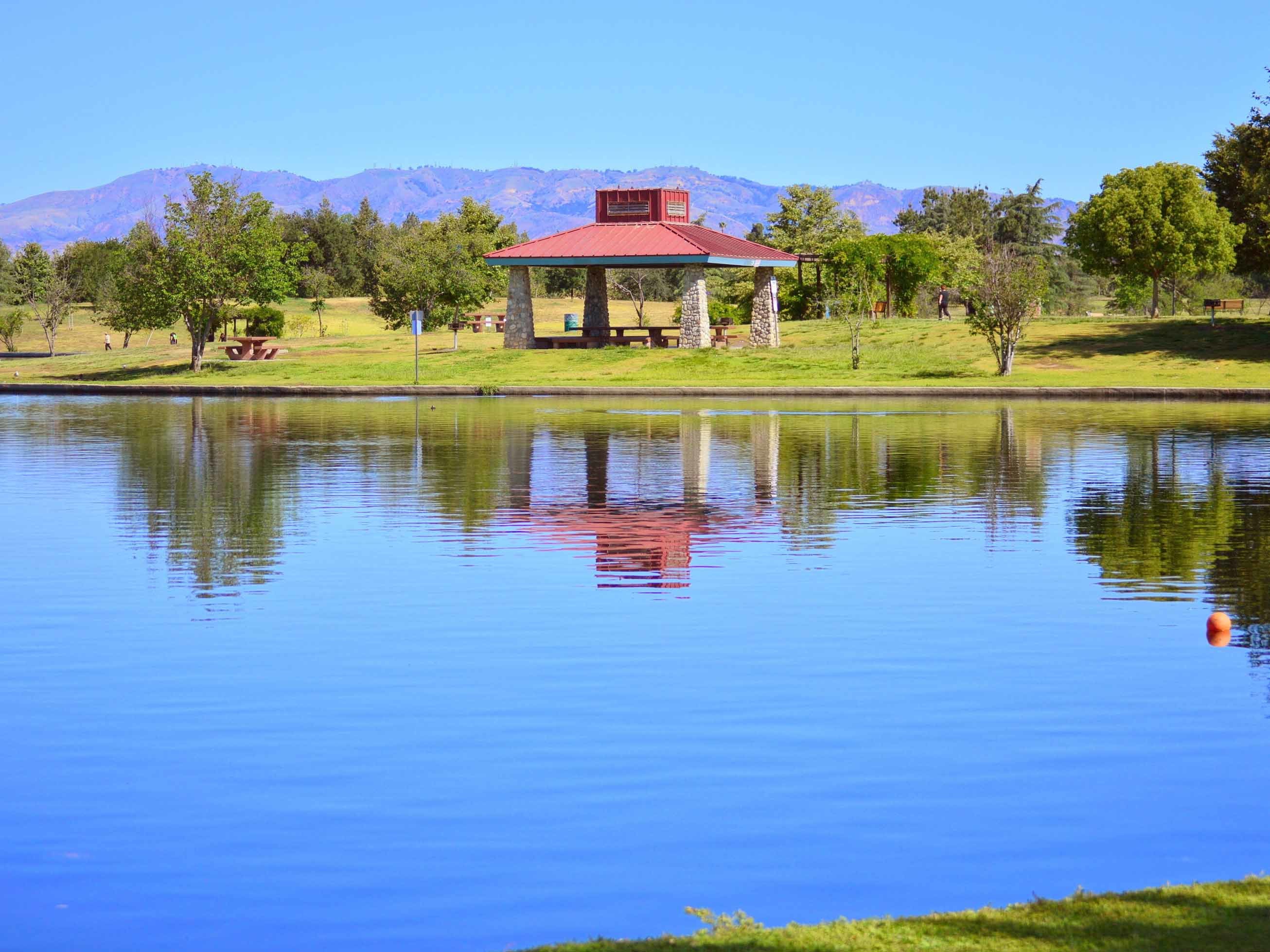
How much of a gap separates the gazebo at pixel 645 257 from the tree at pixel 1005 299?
10.6 metres

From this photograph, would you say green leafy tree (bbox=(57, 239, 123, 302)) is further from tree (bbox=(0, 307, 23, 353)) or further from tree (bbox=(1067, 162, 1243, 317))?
tree (bbox=(1067, 162, 1243, 317))

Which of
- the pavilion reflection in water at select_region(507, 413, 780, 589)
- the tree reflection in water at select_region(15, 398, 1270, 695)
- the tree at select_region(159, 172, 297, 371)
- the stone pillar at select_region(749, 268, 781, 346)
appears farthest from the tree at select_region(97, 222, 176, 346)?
the pavilion reflection in water at select_region(507, 413, 780, 589)

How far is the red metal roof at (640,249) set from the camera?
59719 millimetres

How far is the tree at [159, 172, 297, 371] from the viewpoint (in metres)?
59.8

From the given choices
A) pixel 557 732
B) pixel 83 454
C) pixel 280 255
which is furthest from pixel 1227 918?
pixel 280 255

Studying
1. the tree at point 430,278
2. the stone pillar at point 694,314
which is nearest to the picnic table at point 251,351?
the tree at point 430,278

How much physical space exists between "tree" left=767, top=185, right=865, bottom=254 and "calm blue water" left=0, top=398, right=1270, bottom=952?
239ft

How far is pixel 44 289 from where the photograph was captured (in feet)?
297

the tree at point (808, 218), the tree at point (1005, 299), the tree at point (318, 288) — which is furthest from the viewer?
the tree at point (808, 218)

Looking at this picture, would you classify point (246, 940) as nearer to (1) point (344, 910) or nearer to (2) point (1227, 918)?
(1) point (344, 910)

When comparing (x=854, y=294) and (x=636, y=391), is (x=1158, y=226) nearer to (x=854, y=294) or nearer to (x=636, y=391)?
(x=854, y=294)

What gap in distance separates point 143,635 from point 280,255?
52.5 meters

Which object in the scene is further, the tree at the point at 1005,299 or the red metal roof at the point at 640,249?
the red metal roof at the point at 640,249

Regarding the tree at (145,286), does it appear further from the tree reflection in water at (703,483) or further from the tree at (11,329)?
the tree at (11,329)
